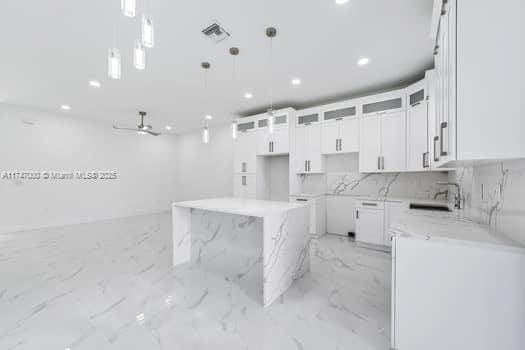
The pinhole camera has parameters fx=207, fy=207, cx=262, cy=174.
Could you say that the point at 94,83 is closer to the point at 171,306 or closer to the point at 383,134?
the point at 171,306

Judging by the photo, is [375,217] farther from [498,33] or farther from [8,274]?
[8,274]

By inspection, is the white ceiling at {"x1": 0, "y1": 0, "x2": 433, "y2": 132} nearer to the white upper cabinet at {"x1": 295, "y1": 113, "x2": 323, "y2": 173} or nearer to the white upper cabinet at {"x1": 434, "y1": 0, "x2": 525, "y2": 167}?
the white upper cabinet at {"x1": 295, "y1": 113, "x2": 323, "y2": 173}

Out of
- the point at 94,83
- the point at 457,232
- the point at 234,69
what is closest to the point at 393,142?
the point at 457,232

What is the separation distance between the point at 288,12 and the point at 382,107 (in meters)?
2.41

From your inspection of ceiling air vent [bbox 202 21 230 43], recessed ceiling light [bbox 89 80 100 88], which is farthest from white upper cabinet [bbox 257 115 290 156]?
recessed ceiling light [bbox 89 80 100 88]

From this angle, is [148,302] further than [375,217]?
No

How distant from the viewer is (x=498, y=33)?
103cm

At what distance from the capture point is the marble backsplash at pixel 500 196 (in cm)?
124

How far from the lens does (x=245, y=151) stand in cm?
492

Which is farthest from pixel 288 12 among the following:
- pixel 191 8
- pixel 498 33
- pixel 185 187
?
pixel 185 187

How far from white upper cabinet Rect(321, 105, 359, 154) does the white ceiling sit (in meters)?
0.38

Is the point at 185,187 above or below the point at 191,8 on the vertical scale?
below

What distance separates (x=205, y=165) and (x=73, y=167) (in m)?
3.39

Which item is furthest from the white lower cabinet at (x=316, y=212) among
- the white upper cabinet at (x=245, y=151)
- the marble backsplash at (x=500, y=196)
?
the marble backsplash at (x=500, y=196)
